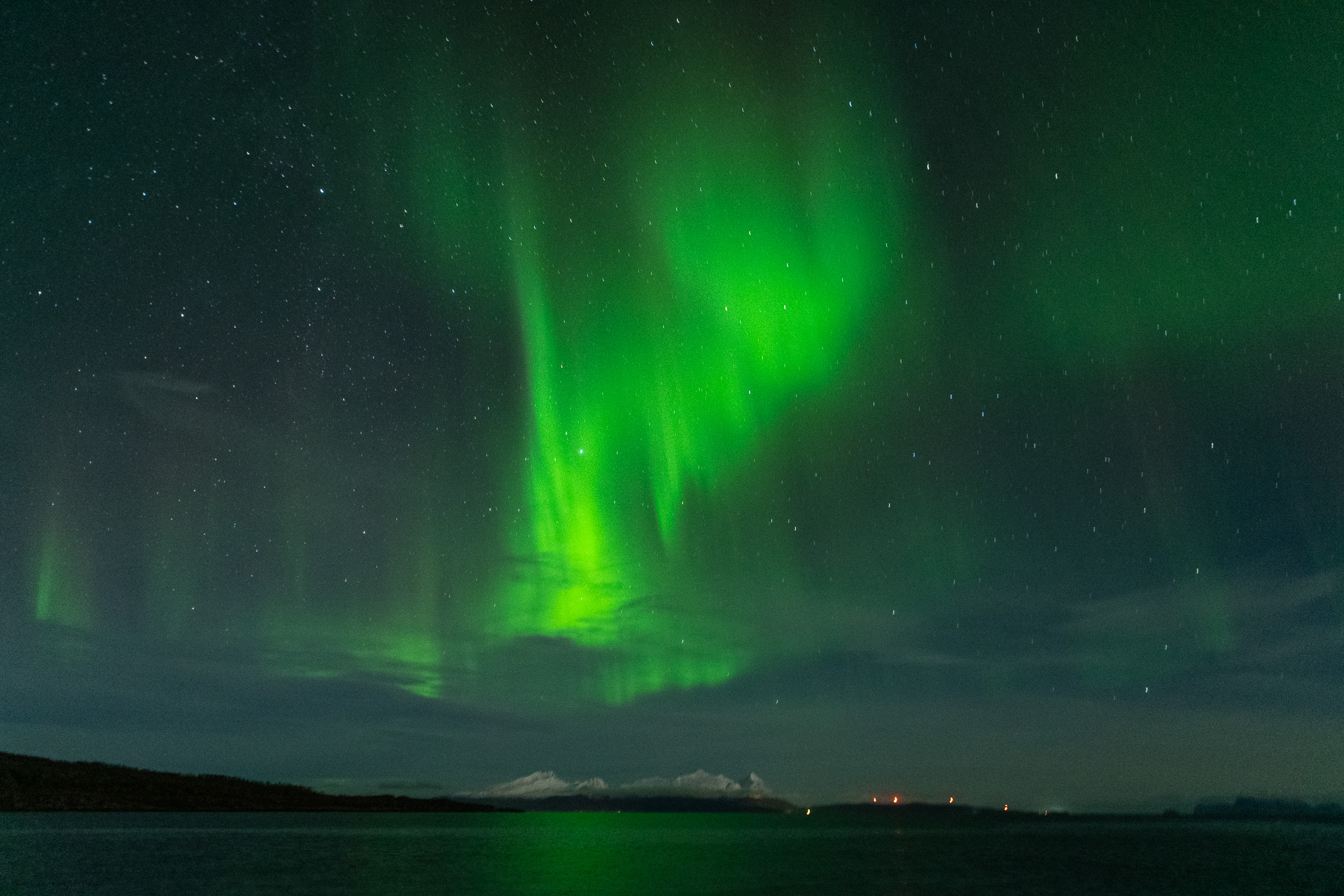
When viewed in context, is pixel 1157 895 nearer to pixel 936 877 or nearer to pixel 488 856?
pixel 936 877

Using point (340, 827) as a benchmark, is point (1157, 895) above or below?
above

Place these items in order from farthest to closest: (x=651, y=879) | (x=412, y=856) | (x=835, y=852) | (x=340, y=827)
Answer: (x=340, y=827) → (x=835, y=852) → (x=412, y=856) → (x=651, y=879)

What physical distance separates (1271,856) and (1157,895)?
7799cm

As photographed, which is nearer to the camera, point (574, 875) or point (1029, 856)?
point (574, 875)

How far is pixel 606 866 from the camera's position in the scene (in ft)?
286

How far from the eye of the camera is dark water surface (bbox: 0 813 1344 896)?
2437 inches

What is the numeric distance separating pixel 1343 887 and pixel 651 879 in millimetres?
54430

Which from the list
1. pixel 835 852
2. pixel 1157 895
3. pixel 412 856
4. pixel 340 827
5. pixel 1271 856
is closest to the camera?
pixel 1157 895

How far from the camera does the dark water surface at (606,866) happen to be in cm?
6191

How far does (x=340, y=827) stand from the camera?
194 metres

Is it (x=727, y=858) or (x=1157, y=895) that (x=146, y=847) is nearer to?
(x=727, y=858)

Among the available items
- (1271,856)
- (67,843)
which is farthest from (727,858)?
(1271,856)

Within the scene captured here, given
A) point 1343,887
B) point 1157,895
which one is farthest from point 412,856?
Answer: point 1343,887

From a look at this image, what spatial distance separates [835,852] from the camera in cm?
11062
